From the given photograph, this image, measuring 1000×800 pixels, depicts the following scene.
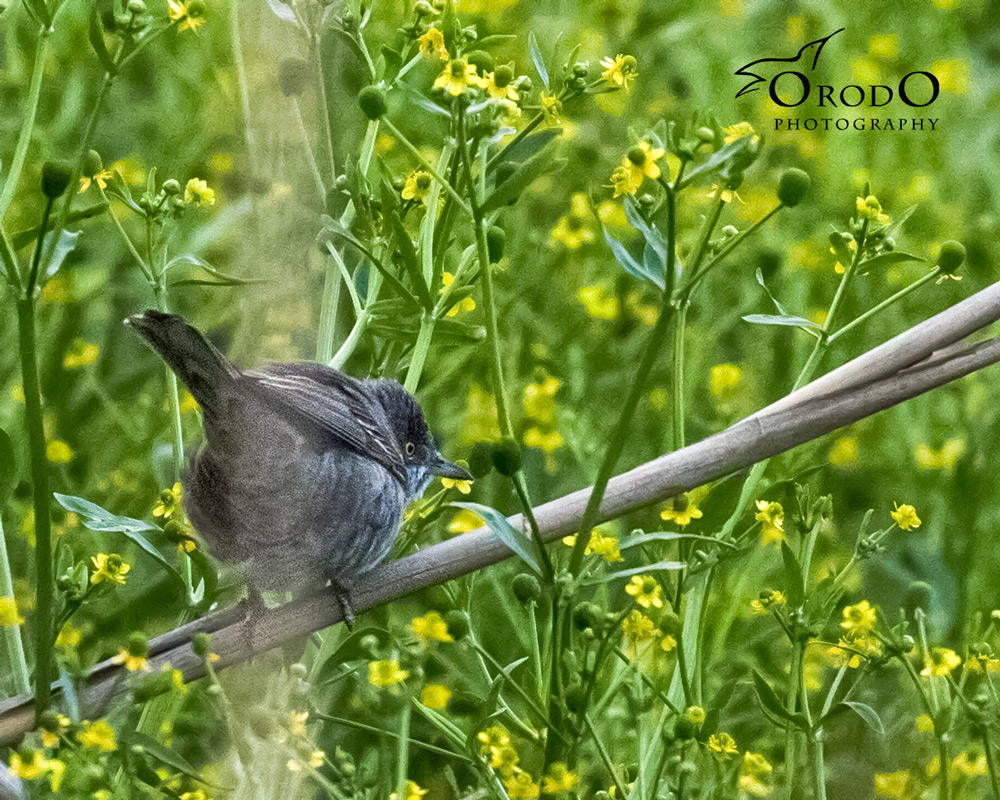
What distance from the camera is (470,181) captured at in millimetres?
545

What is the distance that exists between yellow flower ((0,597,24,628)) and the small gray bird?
0.10 meters

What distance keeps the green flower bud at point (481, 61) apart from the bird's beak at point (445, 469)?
0.24 metres

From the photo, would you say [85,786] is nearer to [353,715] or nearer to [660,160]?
[353,715]

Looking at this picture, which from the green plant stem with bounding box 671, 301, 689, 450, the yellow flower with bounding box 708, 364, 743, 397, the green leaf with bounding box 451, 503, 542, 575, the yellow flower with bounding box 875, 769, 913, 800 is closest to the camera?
the green leaf with bounding box 451, 503, 542, 575

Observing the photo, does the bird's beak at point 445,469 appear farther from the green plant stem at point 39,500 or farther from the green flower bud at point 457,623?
the green plant stem at point 39,500

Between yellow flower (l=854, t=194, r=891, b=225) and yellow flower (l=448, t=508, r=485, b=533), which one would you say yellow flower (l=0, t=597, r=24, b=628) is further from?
yellow flower (l=854, t=194, r=891, b=225)

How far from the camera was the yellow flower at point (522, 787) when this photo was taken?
1.98 ft

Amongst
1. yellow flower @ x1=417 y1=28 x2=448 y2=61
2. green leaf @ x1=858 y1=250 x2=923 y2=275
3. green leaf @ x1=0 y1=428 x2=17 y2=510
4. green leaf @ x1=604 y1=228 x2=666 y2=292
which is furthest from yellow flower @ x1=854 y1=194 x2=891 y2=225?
green leaf @ x1=0 y1=428 x2=17 y2=510

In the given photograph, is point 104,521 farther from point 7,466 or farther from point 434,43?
point 434,43

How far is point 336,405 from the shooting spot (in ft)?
2.18

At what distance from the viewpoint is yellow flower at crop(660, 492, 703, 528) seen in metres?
0.64

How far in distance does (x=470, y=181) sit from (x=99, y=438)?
385mm

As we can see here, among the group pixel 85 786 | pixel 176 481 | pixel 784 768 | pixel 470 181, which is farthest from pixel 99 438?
pixel 784 768

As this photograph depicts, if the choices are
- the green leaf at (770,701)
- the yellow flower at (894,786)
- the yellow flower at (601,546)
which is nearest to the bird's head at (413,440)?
the yellow flower at (601,546)
